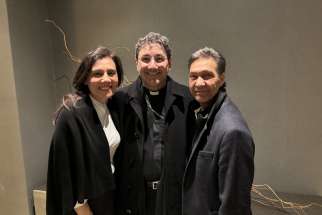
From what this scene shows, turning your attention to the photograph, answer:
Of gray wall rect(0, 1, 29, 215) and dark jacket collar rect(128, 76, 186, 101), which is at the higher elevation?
dark jacket collar rect(128, 76, 186, 101)

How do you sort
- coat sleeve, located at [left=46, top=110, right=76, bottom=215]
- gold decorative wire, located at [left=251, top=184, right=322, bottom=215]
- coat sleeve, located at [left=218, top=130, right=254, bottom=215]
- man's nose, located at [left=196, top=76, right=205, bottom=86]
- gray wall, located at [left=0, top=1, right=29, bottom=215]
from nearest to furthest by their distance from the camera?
coat sleeve, located at [left=218, top=130, right=254, bottom=215], man's nose, located at [left=196, top=76, right=205, bottom=86], coat sleeve, located at [left=46, top=110, right=76, bottom=215], gold decorative wire, located at [left=251, top=184, right=322, bottom=215], gray wall, located at [left=0, top=1, right=29, bottom=215]

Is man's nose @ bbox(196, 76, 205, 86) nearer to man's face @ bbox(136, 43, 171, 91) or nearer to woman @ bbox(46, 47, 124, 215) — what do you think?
man's face @ bbox(136, 43, 171, 91)

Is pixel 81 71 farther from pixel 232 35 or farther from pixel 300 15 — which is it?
pixel 300 15

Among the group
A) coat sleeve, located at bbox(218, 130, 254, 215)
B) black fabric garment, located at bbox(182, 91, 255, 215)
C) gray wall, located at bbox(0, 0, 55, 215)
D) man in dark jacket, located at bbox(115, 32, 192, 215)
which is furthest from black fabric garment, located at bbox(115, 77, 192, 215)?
gray wall, located at bbox(0, 0, 55, 215)

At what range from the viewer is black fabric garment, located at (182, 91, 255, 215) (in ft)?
3.94

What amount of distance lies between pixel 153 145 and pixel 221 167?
1.36 ft

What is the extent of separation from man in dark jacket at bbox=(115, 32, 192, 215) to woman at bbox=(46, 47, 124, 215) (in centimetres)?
8

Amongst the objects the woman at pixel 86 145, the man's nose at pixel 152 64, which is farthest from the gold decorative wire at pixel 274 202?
the man's nose at pixel 152 64

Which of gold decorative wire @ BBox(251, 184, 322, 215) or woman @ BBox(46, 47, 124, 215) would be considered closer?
woman @ BBox(46, 47, 124, 215)

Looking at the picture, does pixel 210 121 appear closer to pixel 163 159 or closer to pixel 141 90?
pixel 163 159

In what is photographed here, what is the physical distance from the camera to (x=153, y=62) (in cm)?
152

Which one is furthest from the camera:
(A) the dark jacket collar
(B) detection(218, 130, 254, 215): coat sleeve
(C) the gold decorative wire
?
(C) the gold decorative wire

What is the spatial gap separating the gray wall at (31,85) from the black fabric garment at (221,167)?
4.89 ft

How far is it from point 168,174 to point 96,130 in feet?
1.26
